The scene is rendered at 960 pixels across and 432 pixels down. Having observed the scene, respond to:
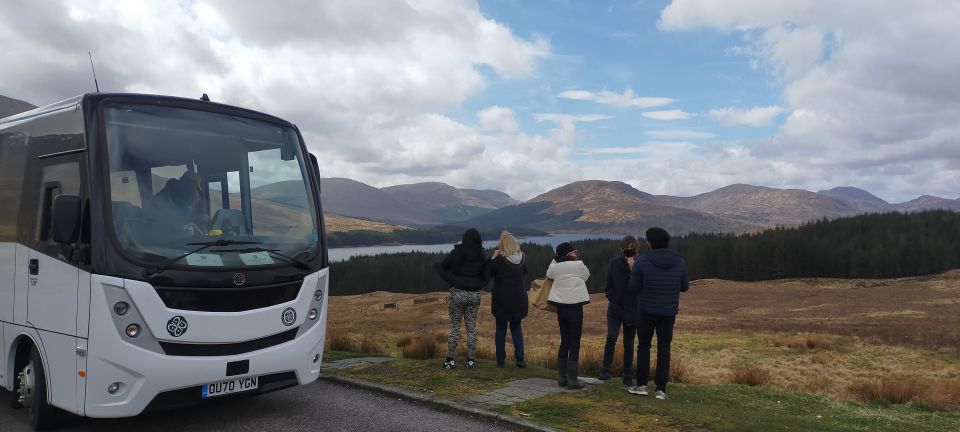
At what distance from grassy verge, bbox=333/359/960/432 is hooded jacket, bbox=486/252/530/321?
3.20ft

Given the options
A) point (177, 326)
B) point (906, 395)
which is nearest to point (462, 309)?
point (177, 326)

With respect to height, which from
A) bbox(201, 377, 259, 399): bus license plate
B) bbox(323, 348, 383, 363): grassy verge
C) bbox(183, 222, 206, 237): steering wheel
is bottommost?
bbox(323, 348, 383, 363): grassy verge

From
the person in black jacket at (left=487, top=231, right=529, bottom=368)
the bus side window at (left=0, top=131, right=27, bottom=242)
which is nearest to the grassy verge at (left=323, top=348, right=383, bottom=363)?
the person in black jacket at (left=487, top=231, right=529, bottom=368)

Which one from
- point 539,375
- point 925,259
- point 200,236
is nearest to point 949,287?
point 925,259

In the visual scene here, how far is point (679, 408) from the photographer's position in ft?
25.4

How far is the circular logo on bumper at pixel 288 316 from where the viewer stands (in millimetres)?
6715

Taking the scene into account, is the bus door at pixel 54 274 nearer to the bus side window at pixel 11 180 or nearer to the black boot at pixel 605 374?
the bus side window at pixel 11 180

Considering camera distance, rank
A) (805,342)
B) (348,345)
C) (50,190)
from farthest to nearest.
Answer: (805,342)
(348,345)
(50,190)

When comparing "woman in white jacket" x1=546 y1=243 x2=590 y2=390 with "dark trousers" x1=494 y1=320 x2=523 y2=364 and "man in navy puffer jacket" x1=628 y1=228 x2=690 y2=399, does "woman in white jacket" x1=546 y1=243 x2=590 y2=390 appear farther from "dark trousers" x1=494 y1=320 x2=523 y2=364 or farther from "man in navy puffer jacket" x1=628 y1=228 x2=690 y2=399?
"dark trousers" x1=494 y1=320 x2=523 y2=364

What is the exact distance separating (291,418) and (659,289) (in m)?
4.72

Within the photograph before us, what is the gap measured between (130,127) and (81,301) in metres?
1.81

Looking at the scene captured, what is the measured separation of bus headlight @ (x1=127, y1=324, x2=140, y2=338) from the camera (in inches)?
227

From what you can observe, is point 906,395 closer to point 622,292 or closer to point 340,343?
point 622,292

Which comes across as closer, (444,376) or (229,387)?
(229,387)
